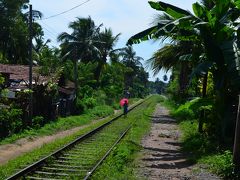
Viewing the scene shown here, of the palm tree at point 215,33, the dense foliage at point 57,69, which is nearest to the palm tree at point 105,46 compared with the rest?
the dense foliage at point 57,69

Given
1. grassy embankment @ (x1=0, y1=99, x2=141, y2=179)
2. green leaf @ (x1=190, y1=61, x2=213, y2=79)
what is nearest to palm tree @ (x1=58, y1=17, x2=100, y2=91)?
grassy embankment @ (x1=0, y1=99, x2=141, y2=179)

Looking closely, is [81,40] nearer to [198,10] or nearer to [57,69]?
[57,69]

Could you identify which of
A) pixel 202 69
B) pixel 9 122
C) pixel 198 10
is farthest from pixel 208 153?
pixel 9 122

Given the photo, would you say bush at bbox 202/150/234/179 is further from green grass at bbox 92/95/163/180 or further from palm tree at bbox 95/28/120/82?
palm tree at bbox 95/28/120/82

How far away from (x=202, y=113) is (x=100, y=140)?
188 inches

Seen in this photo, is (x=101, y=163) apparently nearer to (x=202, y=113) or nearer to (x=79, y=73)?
(x=202, y=113)

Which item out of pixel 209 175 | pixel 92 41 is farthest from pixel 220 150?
pixel 92 41

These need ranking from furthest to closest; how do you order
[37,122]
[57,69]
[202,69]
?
1. [57,69]
2. [37,122]
3. [202,69]

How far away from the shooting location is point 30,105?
75.5 feet

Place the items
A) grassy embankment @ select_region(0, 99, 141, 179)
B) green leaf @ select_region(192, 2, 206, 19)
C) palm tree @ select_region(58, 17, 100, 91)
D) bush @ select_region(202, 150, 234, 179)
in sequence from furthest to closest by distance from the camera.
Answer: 1. palm tree @ select_region(58, 17, 100, 91)
2. green leaf @ select_region(192, 2, 206, 19)
3. grassy embankment @ select_region(0, 99, 141, 179)
4. bush @ select_region(202, 150, 234, 179)

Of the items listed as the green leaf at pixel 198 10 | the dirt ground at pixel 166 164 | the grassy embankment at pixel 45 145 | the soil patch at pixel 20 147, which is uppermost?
the green leaf at pixel 198 10

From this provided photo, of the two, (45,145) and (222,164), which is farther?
(45,145)

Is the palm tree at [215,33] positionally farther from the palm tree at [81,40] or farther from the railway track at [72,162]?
the palm tree at [81,40]

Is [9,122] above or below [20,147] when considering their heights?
above
